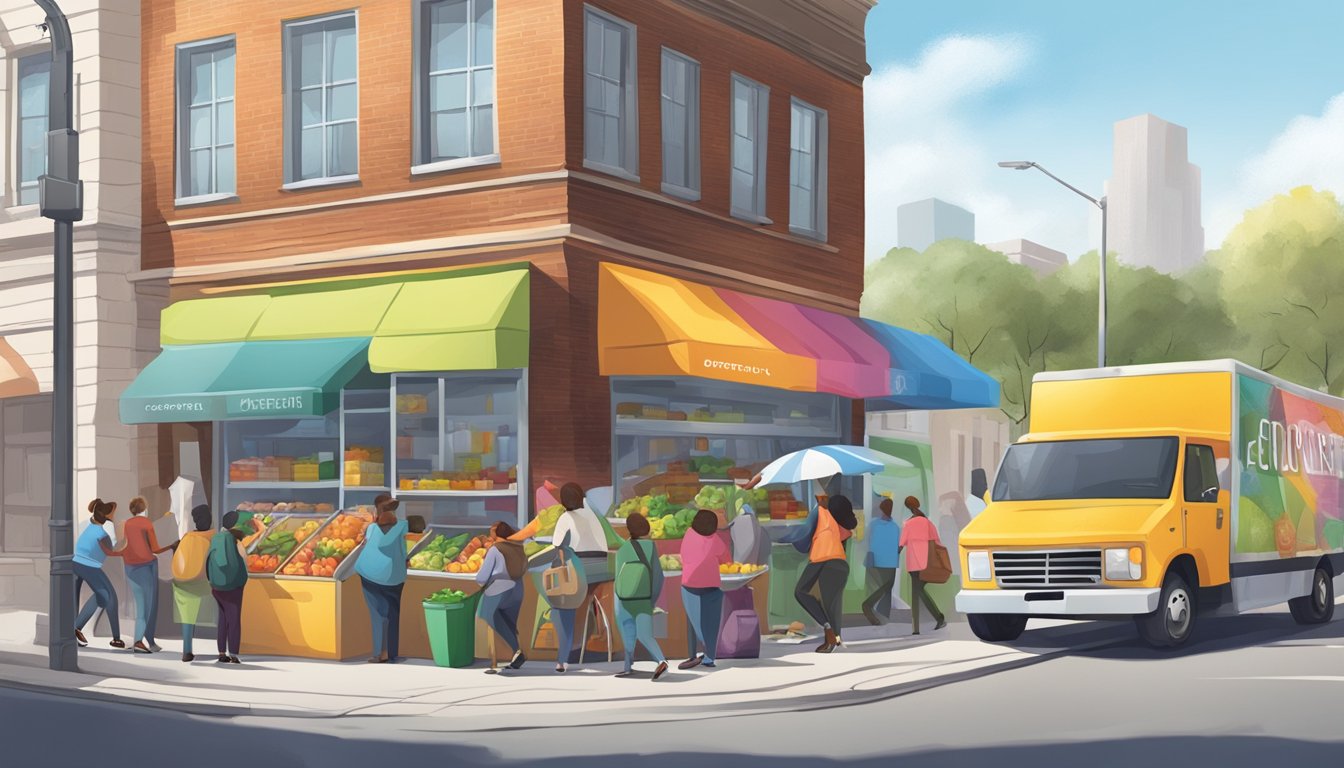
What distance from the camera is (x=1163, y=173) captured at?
197m

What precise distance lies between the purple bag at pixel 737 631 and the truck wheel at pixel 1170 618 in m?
3.93

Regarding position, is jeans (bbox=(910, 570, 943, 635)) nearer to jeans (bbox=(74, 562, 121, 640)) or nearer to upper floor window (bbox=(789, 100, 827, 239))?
upper floor window (bbox=(789, 100, 827, 239))

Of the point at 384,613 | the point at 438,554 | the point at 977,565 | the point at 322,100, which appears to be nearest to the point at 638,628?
the point at 384,613

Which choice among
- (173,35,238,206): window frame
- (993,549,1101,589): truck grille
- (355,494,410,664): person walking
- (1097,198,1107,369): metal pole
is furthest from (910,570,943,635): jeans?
(1097,198,1107,369): metal pole

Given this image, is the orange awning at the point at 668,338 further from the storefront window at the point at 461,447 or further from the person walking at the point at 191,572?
the person walking at the point at 191,572

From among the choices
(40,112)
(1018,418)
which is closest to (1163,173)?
(1018,418)

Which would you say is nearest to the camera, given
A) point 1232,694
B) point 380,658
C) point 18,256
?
point 1232,694

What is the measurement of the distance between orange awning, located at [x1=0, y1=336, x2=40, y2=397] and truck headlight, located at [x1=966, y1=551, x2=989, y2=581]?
1356 cm

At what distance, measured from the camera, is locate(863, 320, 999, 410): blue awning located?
922 inches

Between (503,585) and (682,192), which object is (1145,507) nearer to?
(503,585)

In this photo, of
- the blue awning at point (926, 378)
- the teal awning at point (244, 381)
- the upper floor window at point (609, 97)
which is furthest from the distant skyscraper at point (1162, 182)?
the teal awning at point (244, 381)

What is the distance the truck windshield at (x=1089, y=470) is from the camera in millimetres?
16672

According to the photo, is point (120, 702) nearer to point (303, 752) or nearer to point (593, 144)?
point (303, 752)

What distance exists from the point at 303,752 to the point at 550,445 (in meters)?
7.95
